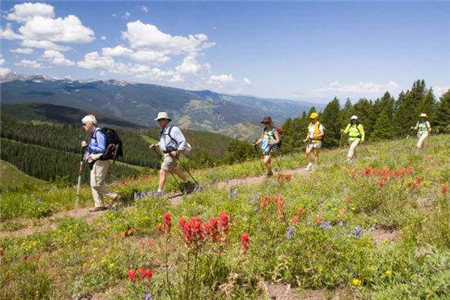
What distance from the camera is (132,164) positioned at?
186 metres

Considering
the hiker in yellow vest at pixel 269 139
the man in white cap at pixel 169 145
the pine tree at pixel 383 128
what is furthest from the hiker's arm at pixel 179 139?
the pine tree at pixel 383 128

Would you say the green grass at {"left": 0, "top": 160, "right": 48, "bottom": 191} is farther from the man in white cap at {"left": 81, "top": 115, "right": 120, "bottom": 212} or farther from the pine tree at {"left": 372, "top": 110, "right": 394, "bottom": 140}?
the man in white cap at {"left": 81, "top": 115, "right": 120, "bottom": 212}

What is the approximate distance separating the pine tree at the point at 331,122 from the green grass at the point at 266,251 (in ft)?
203

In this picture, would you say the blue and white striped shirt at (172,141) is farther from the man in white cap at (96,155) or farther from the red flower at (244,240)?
the red flower at (244,240)

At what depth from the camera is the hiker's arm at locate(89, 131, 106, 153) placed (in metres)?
9.27

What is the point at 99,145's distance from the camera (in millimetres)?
9281

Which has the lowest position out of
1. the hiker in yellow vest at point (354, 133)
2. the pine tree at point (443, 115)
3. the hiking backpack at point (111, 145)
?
the hiking backpack at point (111, 145)

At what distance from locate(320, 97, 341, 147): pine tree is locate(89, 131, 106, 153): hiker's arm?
63.2 metres

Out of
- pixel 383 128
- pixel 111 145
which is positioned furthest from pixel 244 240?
pixel 383 128

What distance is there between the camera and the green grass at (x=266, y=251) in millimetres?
3656

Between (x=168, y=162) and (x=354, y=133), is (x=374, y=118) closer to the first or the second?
(x=354, y=133)

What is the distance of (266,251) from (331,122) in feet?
221

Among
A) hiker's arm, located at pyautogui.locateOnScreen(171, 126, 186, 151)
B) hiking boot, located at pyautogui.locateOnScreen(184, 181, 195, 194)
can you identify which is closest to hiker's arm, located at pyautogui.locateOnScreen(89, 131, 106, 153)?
hiker's arm, located at pyautogui.locateOnScreen(171, 126, 186, 151)

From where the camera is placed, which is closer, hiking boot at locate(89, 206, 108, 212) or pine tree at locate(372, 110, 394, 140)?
hiking boot at locate(89, 206, 108, 212)
